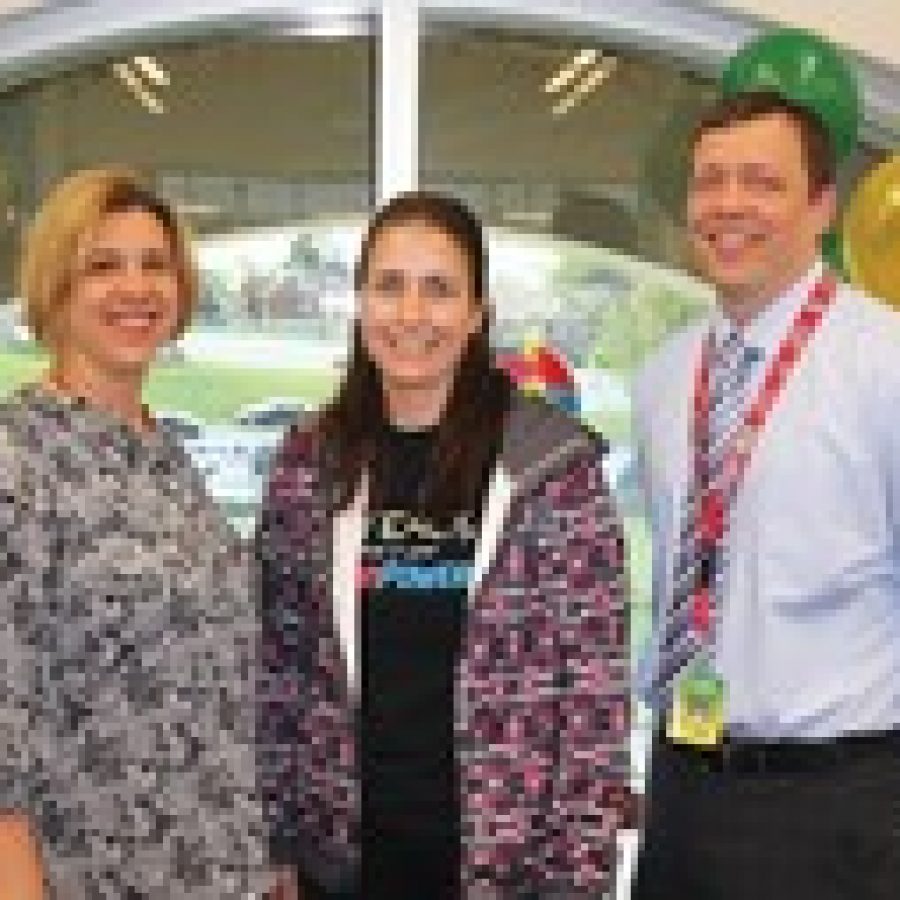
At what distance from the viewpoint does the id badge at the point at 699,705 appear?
216 cm

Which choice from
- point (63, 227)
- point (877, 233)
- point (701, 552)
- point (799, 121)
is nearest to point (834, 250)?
point (877, 233)

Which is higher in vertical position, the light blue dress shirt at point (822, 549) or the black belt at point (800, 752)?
the light blue dress shirt at point (822, 549)

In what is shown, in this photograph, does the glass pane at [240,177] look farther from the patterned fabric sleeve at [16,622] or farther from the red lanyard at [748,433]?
the patterned fabric sleeve at [16,622]

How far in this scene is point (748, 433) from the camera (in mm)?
2162

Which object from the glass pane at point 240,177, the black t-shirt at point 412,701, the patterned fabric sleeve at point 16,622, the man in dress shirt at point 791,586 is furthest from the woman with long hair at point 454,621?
the glass pane at point 240,177

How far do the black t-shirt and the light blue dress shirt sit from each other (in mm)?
324

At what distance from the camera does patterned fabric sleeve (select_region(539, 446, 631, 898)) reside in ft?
7.02

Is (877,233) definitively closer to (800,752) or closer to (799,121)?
(799,121)

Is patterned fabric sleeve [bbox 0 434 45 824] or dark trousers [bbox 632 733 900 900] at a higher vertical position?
patterned fabric sleeve [bbox 0 434 45 824]

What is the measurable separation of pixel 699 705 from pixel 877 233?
120 centimetres

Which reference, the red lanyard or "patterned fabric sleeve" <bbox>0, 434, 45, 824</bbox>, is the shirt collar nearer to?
the red lanyard

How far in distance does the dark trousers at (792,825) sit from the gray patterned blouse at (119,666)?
Answer: 0.52 metres

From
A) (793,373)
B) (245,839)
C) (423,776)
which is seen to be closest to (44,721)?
(245,839)

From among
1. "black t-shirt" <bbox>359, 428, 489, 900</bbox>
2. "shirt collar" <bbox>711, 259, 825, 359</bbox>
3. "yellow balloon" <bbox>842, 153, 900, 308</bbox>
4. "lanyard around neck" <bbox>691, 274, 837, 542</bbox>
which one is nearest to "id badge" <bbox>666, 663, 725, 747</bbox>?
"lanyard around neck" <bbox>691, 274, 837, 542</bbox>
